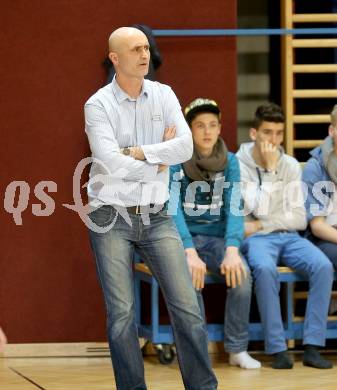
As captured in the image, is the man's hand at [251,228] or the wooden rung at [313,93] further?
the wooden rung at [313,93]

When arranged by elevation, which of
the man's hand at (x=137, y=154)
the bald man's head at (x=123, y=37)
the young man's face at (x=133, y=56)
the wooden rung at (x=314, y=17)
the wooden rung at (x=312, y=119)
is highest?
the wooden rung at (x=314, y=17)

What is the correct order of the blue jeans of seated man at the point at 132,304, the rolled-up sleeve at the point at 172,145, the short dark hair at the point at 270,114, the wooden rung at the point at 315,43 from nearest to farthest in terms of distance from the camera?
the blue jeans of seated man at the point at 132,304
the rolled-up sleeve at the point at 172,145
the short dark hair at the point at 270,114
the wooden rung at the point at 315,43

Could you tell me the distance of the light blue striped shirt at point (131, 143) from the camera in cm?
416

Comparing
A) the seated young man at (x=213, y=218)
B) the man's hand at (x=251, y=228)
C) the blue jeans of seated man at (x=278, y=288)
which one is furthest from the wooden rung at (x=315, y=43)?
the blue jeans of seated man at (x=278, y=288)

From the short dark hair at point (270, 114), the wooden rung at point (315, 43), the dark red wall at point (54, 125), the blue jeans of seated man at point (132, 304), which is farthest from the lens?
the wooden rung at point (315, 43)

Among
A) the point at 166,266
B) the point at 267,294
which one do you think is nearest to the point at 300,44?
the point at 267,294

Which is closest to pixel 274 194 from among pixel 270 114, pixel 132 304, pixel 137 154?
pixel 270 114

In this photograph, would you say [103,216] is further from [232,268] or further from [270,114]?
[270,114]

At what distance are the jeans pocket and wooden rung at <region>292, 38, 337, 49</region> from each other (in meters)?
2.35

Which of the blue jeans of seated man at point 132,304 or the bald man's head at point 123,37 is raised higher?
the bald man's head at point 123,37

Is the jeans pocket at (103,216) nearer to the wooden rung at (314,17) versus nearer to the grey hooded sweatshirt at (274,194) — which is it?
the grey hooded sweatshirt at (274,194)

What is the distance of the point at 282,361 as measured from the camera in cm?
537

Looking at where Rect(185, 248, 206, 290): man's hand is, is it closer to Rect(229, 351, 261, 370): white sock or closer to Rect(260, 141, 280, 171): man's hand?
Rect(229, 351, 261, 370): white sock

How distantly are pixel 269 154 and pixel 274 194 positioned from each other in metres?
0.24
